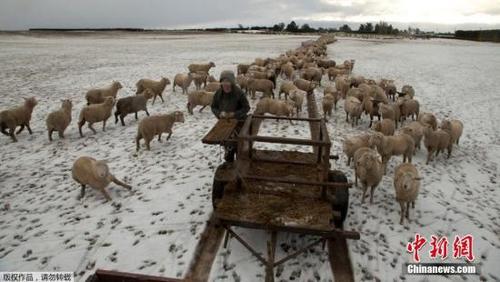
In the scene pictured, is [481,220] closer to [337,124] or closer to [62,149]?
[337,124]

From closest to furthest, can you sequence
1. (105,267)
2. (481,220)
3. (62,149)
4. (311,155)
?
(105,267) < (481,220) < (311,155) < (62,149)

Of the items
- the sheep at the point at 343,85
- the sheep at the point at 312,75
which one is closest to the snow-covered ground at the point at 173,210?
the sheep at the point at 343,85

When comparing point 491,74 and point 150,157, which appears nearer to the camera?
point 150,157

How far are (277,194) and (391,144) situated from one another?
418 centimetres

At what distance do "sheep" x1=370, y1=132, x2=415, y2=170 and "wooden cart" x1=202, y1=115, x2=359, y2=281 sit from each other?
2.02m

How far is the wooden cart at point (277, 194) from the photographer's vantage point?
4570 mm

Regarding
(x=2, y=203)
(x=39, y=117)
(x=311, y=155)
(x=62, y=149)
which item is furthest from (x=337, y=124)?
(x=39, y=117)

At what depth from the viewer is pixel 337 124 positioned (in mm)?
11875

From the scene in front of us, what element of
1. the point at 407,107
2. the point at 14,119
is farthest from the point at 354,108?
the point at 14,119

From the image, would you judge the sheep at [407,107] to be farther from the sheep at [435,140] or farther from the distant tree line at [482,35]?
Answer: the distant tree line at [482,35]

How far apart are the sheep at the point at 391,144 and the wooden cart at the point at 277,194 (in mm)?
2019

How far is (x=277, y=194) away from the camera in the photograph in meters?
5.38

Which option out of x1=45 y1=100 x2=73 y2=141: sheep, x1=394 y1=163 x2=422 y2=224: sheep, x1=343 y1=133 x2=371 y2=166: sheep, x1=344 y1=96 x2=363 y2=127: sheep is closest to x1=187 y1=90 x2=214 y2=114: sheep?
x1=45 y1=100 x2=73 y2=141: sheep

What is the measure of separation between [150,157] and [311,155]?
4325mm
